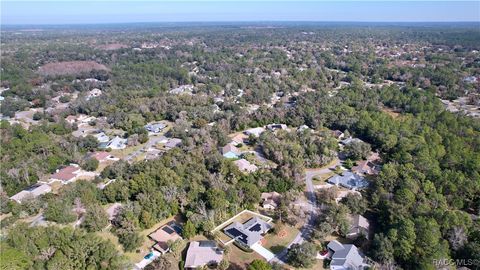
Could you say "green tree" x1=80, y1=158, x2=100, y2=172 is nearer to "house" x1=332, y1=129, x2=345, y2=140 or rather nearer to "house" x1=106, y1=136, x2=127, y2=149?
"house" x1=106, y1=136, x2=127, y2=149

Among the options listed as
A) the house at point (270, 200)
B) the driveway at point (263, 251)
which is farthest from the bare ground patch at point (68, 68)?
the driveway at point (263, 251)

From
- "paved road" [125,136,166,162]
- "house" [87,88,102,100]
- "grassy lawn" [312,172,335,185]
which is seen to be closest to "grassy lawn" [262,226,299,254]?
"grassy lawn" [312,172,335,185]

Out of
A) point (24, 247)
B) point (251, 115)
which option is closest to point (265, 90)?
point (251, 115)

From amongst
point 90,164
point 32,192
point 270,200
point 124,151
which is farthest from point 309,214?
point 32,192

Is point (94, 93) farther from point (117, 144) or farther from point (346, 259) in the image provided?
point (346, 259)

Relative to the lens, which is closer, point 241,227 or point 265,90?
point 241,227

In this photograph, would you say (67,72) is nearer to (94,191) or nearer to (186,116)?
(186,116)
